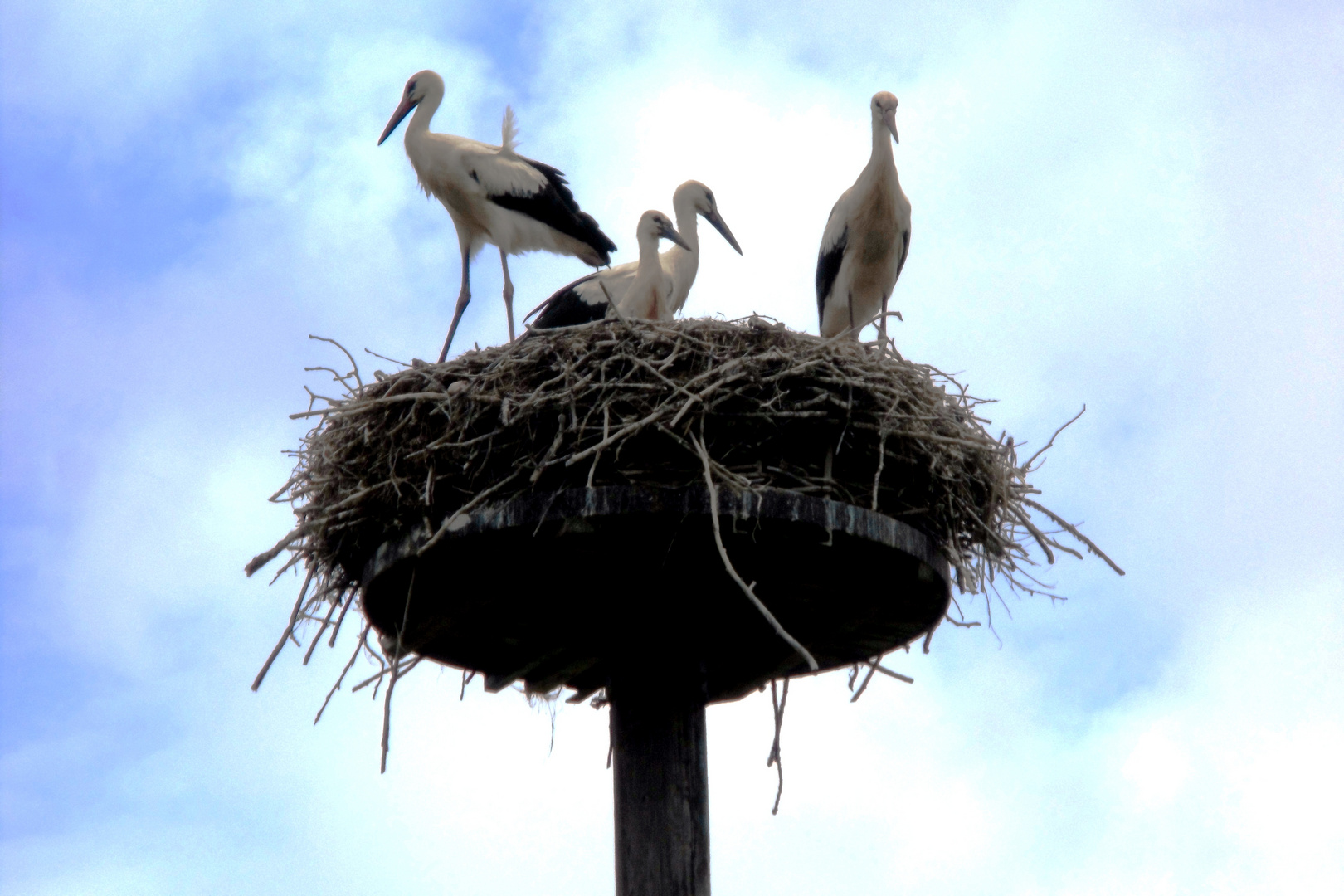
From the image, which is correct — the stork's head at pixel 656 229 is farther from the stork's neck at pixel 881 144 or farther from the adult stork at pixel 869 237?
the stork's neck at pixel 881 144

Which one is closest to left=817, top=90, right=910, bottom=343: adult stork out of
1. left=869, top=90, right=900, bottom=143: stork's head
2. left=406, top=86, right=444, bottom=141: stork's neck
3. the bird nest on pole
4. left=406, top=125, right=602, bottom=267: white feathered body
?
left=869, top=90, right=900, bottom=143: stork's head

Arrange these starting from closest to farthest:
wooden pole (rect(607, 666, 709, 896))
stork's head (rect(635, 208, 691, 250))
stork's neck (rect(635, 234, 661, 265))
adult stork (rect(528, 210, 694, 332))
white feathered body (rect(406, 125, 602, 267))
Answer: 1. wooden pole (rect(607, 666, 709, 896))
2. adult stork (rect(528, 210, 694, 332))
3. stork's neck (rect(635, 234, 661, 265))
4. stork's head (rect(635, 208, 691, 250))
5. white feathered body (rect(406, 125, 602, 267))

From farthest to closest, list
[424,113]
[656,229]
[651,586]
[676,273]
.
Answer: [424,113] < [676,273] < [656,229] < [651,586]

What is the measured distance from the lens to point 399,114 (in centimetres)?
896

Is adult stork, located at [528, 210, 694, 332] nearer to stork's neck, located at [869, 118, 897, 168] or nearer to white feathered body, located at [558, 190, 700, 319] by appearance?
white feathered body, located at [558, 190, 700, 319]

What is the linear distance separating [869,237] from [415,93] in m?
2.64

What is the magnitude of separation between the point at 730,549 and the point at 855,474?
49 cm

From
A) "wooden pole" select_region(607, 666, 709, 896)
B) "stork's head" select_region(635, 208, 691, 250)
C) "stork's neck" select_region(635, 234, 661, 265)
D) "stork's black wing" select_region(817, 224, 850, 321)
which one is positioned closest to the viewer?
"wooden pole" select_region(607, 666, 709, 896)

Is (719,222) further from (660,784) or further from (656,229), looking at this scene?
(660,784)

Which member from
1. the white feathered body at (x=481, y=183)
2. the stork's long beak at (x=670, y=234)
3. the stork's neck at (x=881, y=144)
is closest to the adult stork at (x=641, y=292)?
the stork's long beak at (x=670, y=234)

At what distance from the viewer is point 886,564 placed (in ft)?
16.7

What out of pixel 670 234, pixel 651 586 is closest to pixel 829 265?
pixel 670 234

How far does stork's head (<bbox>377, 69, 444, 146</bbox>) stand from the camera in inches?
353

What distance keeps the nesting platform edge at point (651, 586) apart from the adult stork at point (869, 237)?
10.6ft
